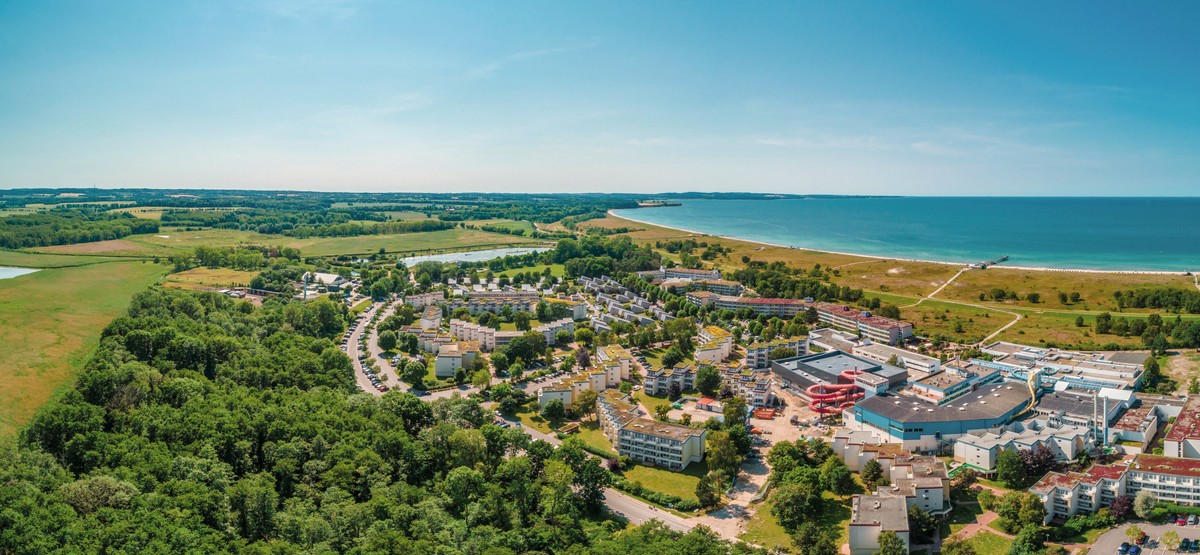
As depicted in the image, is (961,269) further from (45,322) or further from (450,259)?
(45,322)

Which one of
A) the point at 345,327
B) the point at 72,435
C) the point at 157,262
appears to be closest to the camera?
the point at 72,435

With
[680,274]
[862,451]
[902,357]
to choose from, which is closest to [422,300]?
[680,274]

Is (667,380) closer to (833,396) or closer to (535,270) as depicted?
(833,396)

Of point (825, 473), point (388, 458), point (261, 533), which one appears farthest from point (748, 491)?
point (261, 533)

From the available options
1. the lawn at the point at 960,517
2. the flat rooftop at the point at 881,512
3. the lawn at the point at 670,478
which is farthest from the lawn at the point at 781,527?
the lawn at the point at 670,478

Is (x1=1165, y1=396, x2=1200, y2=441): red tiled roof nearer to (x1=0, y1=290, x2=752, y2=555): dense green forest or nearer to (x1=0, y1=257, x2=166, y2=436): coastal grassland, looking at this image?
(x1=0, y1=290, x2=752, y2=555): dense green forest

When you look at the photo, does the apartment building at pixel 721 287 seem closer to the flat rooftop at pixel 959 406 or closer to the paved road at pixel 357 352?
the flat rooftop at pixel 959 406

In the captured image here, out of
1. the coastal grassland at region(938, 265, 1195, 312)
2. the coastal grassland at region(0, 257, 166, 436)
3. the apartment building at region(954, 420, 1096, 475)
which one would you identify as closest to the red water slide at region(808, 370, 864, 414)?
the apartment building at region(954, 420, 1096, 475)
